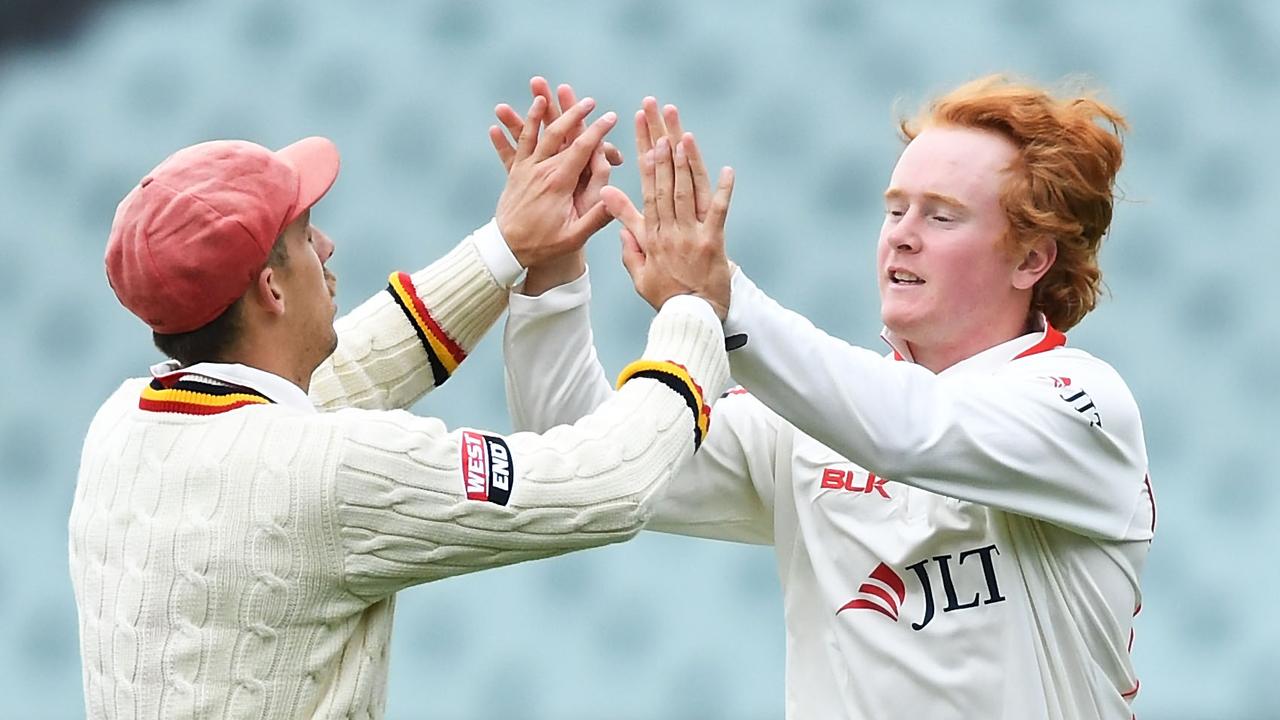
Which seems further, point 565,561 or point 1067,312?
point 565,561

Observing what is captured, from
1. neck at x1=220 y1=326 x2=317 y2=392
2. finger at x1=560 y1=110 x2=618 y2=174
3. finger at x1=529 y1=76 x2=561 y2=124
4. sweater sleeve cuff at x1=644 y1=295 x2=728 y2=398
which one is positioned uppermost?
finger at x1=529 y1=76 x2=561 y2=124

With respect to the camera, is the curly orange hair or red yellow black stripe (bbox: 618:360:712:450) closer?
red yellow black stripe (bbox: 618:360:712:450)

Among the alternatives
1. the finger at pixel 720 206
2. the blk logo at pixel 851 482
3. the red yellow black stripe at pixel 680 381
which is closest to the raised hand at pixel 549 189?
the finger at pixel 720 206

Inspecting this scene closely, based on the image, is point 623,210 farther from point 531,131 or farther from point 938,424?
point 938,424

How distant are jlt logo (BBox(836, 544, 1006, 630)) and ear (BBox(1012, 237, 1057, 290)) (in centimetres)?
38

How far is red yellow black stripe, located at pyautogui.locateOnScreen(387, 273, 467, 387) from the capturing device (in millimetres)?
2465

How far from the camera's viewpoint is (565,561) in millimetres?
4137

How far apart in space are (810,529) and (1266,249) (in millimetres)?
2241

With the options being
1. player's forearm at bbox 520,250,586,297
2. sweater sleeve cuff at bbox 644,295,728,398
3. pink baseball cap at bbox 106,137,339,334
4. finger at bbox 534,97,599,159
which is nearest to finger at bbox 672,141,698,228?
sweater sleeve cuff at bbox 644,295,728,398

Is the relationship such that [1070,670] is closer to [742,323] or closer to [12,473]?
[742,323]

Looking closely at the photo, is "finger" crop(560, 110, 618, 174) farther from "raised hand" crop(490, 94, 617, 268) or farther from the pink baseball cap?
the pink baseball cap

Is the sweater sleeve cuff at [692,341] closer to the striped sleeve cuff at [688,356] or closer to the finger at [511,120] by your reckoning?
the striped sleeve cuff at [688,356]

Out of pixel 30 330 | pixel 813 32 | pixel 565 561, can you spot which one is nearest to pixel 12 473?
pixel 30 330

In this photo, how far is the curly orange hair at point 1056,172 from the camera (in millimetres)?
2449
